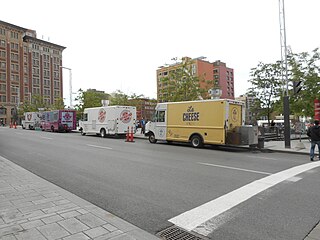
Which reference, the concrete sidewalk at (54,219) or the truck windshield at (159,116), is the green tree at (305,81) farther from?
the concrete sidewalk at (54,219)

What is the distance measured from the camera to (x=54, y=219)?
4039mm

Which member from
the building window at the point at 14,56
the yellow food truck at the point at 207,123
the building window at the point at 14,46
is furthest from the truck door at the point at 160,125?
the building window at the point at 14,46

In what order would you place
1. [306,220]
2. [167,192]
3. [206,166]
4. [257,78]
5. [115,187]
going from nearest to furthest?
[306,220] < [167,192] < [115,187] < [206,166] < [257,78]

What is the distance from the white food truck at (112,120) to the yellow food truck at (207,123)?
5659 millimetres

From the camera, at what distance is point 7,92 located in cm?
8762

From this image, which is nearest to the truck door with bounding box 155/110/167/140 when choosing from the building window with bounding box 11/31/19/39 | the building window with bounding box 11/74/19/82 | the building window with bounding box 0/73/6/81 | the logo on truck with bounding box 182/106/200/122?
the logo on truck with bounding box 182/106/200/122

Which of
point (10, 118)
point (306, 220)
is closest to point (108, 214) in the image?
point (306, 220)

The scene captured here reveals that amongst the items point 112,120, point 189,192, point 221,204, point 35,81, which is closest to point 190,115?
point 112,120

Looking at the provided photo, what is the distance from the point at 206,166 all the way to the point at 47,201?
18.1 feet

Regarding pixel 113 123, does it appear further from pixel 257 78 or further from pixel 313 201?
pixel 313 201

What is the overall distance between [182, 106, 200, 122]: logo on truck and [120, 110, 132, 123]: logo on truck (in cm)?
863

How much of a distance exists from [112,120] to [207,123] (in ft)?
36.0

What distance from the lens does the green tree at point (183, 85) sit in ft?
80.6

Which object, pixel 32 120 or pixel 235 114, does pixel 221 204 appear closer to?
pixel 235 114
